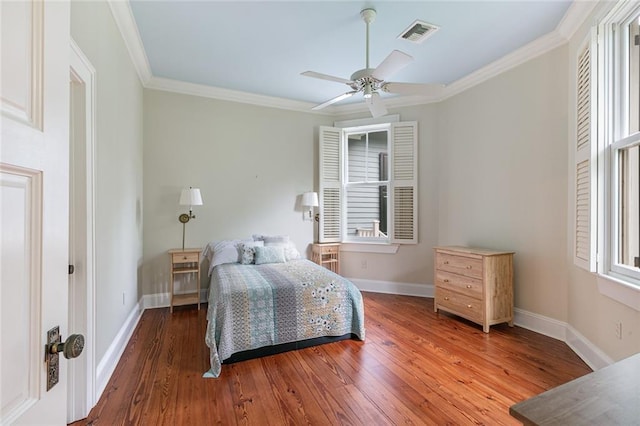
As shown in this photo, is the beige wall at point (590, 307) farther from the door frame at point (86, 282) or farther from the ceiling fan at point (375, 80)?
the door frame at point (86, 282)

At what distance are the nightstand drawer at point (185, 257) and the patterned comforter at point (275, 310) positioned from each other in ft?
2.43

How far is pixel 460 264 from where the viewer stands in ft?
11.2

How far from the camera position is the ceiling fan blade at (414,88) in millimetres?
2592

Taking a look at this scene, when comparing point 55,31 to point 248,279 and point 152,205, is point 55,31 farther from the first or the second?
point 152,205

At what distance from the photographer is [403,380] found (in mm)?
2246

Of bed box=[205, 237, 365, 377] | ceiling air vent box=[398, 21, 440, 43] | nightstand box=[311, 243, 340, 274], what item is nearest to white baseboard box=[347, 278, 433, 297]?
nightstand box=[311, 243, 340, 274]

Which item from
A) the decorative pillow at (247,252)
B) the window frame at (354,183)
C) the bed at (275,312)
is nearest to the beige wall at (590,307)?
the bed at (275,312)

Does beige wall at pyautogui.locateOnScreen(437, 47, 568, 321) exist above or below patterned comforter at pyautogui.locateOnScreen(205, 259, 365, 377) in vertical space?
above

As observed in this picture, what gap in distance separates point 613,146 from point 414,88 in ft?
4.97

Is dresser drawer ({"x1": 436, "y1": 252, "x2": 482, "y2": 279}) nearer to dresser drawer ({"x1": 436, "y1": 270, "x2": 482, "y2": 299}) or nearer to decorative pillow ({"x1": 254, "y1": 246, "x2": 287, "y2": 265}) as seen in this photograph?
dresser drawer ({"x1": 436, "y1": 270, "x2": 482, "y2": 299})

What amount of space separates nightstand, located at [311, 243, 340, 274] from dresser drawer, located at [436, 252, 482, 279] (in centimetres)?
155

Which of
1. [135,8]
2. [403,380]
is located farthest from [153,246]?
[403,380]

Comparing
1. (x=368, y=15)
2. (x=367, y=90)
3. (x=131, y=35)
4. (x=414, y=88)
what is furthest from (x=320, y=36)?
(x=131, y=35)

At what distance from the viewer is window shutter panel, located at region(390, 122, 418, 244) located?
4449 millimetres
